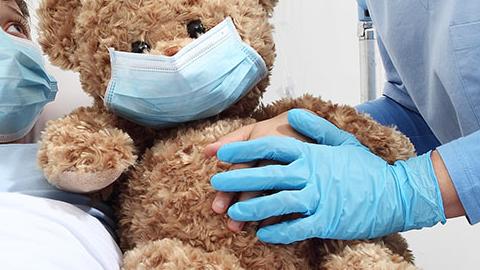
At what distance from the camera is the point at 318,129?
81cm

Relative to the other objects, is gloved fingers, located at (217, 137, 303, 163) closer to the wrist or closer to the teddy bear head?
the teddy bear head

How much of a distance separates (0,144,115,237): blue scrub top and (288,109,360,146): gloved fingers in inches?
12.6

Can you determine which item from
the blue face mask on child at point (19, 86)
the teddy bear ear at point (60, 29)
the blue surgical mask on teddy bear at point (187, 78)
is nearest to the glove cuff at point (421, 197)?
the blue surgical mask on teddy bear at point (187, 78)

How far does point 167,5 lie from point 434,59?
490 mm

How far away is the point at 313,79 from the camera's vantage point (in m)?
2.12

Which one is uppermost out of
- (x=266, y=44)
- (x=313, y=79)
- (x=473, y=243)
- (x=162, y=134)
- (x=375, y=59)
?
(x=266, y=44)

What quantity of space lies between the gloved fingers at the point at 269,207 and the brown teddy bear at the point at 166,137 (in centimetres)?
2

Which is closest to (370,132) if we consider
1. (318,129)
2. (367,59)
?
(318,129)

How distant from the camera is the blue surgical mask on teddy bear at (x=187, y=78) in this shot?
2.36 ft

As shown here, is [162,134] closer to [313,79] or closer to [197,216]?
[197,216]

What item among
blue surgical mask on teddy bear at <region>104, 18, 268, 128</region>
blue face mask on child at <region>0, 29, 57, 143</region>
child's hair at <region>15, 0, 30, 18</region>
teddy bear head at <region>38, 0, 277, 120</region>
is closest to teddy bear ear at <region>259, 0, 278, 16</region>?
teddy bear head at <region>38, 0, 277, 120</region>

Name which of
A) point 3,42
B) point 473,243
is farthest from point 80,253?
point 473,243

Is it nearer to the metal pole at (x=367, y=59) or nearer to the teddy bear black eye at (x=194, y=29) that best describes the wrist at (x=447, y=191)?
the teddy bear black eye at (x=194, y=29)

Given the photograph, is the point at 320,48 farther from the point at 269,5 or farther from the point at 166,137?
the point at 166,137
